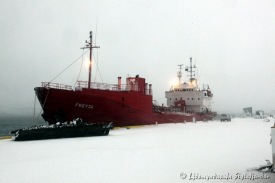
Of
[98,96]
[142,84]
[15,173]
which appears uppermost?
[142,84]

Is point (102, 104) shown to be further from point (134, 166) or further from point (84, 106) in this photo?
point (134, 166)

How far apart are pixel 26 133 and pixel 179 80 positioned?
136 feet

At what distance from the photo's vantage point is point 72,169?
753cm

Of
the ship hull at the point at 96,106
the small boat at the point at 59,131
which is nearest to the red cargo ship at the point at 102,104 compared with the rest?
the ship hull at the point at 96,106

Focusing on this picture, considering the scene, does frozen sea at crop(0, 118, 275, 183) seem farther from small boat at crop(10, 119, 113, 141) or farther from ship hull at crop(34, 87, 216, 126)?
ship hull at crop(34, 87, 216, 126)

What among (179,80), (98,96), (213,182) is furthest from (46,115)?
(179,80)

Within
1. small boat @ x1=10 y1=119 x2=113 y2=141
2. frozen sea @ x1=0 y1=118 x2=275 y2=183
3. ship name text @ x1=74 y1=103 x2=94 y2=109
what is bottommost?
frozen sea @ x1=0 y1=118 x2=275 y2=183

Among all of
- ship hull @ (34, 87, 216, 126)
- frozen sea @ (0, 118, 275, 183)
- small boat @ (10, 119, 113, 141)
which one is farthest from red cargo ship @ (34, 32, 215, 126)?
frozen sea @ (0, 118, 275, 183)

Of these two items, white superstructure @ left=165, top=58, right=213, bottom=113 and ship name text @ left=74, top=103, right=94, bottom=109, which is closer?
ship name text @ left=74, top=103, right=94, bottom=109

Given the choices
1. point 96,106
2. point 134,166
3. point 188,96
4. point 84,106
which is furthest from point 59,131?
point 188,96

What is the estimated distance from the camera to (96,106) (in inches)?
898

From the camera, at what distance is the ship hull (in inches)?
830

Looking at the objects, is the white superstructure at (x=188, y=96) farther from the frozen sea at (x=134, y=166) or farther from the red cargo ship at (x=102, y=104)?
the frozen sea at (x=134, y=166)

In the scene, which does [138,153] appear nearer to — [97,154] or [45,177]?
[97,154]
